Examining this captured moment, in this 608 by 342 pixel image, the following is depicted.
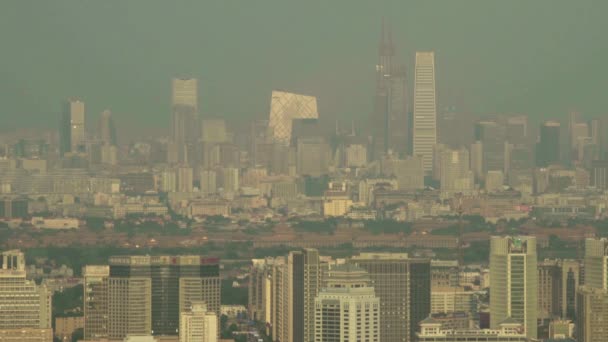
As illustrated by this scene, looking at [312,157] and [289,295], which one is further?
[312,157]

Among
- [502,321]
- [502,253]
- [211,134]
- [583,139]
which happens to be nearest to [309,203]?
[211,134]

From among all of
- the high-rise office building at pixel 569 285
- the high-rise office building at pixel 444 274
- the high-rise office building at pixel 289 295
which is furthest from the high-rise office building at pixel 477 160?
the high-rise office building at pixel 569 285

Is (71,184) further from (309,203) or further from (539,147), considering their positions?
(539,147)

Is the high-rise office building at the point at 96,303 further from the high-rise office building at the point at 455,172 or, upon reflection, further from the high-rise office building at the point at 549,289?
the high-rise office building at the point at 455,172

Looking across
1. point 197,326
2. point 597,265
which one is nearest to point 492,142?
point 597,265

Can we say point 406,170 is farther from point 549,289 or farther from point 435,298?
point 435,298

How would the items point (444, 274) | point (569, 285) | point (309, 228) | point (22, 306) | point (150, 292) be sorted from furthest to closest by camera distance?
point (309, 228), point (444, 274), point (150, 292), point (569, 285), point (22, 306)
